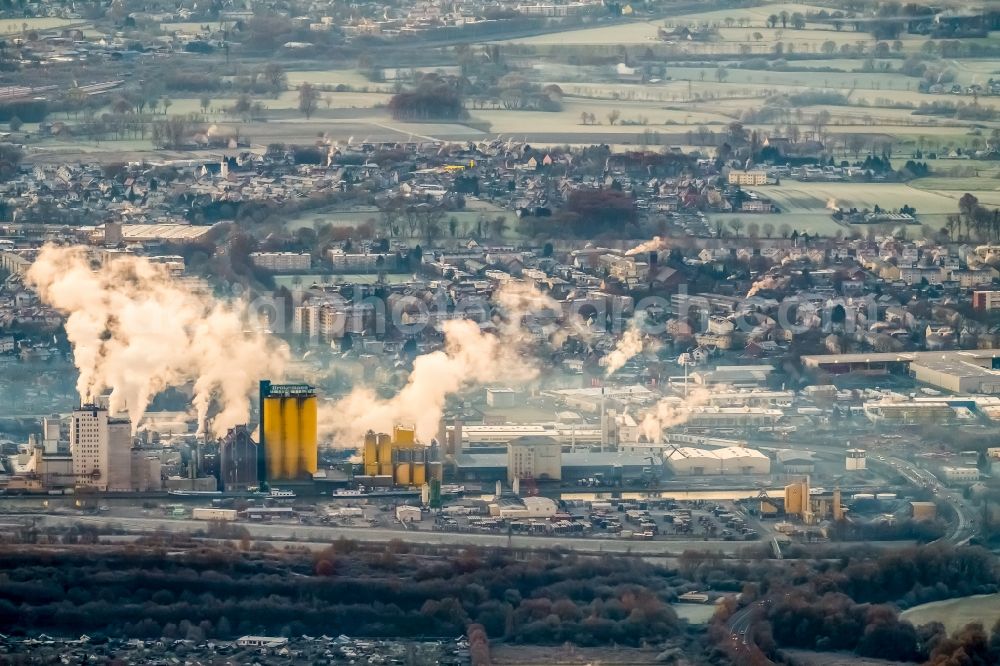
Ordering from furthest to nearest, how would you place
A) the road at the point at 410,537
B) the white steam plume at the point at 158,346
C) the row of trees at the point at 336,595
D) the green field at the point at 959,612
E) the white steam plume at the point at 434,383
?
the white steam plume at the point at 158,346
the white steam plume at the point at 434,383
the road at the point at 410,537
the green field at the point at 959,612
the row of trees at the point at 336,595

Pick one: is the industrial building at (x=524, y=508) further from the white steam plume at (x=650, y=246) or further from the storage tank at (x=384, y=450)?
the white steam plume at (x=650, y=246)

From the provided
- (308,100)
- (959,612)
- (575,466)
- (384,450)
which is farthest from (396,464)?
(308,100)

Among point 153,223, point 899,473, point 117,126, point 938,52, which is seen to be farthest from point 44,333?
point 938,52

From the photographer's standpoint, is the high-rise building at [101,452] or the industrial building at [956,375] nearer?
the high-rise building at [101,452]

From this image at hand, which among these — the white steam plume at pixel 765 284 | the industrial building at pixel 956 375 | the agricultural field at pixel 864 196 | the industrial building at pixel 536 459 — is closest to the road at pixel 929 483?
the industrial building at pixel 536 459

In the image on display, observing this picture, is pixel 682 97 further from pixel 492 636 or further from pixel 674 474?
pixel 492 636

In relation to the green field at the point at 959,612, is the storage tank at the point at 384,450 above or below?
above
